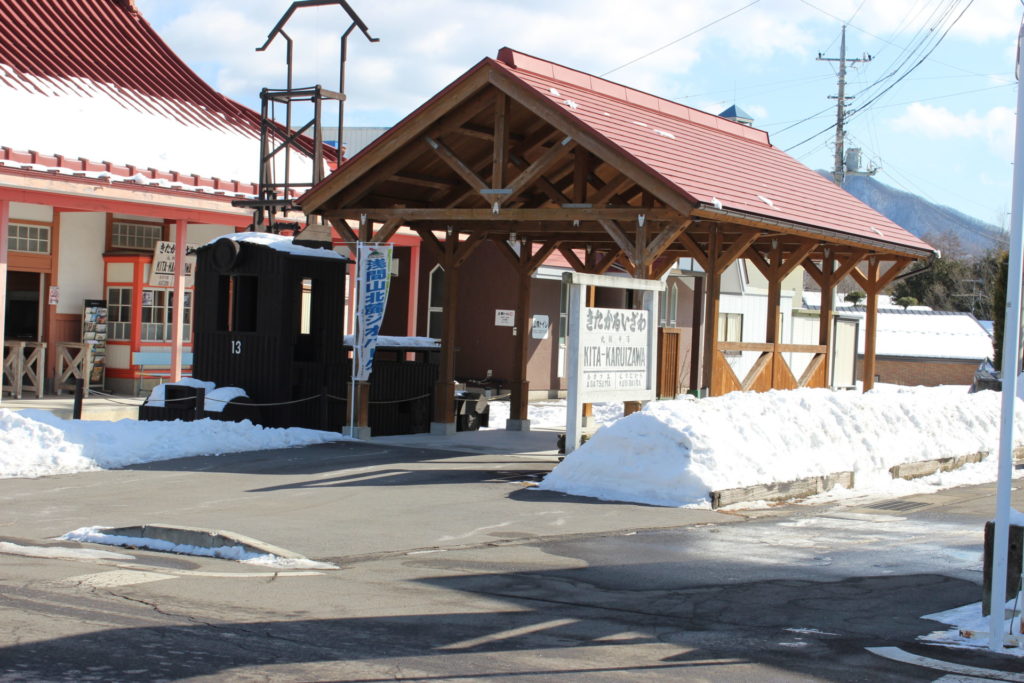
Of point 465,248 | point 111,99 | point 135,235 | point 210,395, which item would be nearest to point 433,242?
point 465,248

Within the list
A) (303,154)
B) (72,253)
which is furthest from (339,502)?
(303,154)

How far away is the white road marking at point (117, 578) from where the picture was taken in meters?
8.33

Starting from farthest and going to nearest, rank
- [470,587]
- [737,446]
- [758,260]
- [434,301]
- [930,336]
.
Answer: [930,336], [434,301], [758,260], [737,446], [470,587]

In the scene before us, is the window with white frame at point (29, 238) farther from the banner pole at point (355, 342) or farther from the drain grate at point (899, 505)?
the drain grate at point (899, 505)

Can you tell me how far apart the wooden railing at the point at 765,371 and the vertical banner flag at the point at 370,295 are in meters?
5.14

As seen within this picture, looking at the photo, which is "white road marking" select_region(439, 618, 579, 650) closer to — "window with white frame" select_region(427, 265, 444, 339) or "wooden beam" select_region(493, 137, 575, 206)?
"wooden beam" select_region(493, 137, 575, 206)

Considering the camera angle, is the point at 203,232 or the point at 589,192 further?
the point at 203,232

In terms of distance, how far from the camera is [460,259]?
20.0 metres

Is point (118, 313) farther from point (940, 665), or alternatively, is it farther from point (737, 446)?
point (940, 665)

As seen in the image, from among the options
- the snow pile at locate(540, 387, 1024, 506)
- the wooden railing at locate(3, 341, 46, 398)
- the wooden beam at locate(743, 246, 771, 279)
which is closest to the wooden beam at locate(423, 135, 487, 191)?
the snow pile at locate(540, 387, 1024, 506)

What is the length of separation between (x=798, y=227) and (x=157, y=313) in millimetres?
14207

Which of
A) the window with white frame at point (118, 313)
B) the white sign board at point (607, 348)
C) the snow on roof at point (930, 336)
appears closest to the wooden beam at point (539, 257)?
the white sign board at point (607, 348)

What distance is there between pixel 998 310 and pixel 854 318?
11.1m

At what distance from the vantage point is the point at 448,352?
65.5ft
